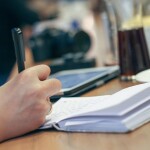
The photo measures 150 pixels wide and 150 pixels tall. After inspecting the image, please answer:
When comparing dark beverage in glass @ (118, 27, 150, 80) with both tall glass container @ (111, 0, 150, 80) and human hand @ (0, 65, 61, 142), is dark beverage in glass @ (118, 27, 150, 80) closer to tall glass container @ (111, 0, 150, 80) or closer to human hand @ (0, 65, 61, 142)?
tall glass container @ (111, 0, 150, 80)

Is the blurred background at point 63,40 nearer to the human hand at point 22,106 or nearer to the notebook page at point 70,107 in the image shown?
the notebook page at point 70,107

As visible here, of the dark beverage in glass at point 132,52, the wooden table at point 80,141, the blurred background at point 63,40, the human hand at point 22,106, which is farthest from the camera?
the blurred background at point 63,40

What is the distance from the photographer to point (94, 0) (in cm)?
523

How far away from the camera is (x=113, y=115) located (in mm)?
759

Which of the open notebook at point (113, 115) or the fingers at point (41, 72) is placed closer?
the open notebook at point (113, 115)

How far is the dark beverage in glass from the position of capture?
1.18 m

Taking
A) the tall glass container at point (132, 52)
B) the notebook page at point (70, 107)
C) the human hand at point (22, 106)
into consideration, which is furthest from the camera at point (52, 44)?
the human hand at point (22, 106)

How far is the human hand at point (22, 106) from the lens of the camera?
83 cm

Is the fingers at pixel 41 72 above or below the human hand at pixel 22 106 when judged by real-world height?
above

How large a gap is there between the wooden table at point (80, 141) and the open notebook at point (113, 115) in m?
0.01

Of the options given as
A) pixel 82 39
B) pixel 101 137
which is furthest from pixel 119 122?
pixel 82 39

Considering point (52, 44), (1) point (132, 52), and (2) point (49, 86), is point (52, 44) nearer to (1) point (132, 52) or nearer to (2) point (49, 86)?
(1) point (132, 52)

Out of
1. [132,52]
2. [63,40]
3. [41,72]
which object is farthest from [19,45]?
[63,40]

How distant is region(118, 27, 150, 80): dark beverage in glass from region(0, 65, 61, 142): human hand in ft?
1.27
